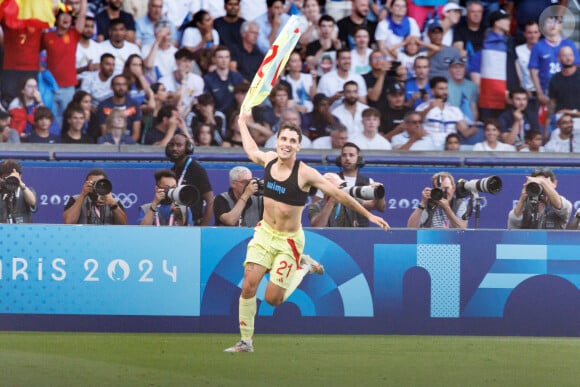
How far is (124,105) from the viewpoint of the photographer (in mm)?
15867

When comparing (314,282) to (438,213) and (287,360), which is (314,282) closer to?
(438,213)

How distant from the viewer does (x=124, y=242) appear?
1227 centimetres

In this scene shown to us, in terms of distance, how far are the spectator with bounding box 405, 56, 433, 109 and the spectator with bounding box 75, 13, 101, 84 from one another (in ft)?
14.4

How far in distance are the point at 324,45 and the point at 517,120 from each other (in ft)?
9.76

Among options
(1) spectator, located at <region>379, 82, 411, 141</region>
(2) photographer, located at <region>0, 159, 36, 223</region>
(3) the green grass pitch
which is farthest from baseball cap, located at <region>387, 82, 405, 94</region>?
(2) photographer, located at <region>0, 159, 36, 223</region>

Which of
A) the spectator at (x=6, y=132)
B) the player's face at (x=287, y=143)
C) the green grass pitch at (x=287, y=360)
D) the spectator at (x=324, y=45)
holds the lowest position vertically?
the green grass pitch at (x=287, y=360)

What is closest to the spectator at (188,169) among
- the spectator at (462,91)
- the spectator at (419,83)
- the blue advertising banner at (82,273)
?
the blue advertising banner at (82,273)

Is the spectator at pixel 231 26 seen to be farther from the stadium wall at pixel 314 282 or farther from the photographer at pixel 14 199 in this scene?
the stadium wall at pixel 314 282

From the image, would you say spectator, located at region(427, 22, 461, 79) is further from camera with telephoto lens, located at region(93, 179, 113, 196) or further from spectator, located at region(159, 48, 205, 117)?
camera with telephoto lens, located at region(93, 179, 113, 196)

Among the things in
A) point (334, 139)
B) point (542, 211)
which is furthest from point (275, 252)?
point (334, 139)

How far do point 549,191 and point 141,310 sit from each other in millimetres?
4634

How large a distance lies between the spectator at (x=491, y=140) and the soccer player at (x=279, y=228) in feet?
19.2

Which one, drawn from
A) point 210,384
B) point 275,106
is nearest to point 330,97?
point 275,106

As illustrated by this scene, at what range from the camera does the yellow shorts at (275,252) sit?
1070cm
